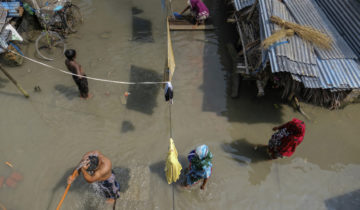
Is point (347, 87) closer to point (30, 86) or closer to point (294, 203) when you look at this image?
point (294, 203)

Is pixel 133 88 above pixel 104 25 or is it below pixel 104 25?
below

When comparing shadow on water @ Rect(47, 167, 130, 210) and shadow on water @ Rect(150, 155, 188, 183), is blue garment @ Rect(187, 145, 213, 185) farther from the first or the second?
shadow on water @ Rect(47, 167, 130, 210)

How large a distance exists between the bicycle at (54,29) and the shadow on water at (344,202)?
8.45 metres

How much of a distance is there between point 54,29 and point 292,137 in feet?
26.7

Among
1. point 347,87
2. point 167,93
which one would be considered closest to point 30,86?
point 167,93

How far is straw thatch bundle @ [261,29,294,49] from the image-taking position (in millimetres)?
4961

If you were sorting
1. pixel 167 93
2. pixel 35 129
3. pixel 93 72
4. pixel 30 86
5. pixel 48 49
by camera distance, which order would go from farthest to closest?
pixel 48 49 < pixel 93 72 < pixel 30 86 < pixel 35 129 < pixel 167 93

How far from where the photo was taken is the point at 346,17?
5.98m

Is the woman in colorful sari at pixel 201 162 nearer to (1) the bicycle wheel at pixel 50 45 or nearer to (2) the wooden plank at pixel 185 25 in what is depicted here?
(2) the wooden plank at pixel 185 25

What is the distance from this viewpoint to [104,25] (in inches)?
325

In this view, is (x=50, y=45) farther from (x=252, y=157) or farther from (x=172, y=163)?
(x=252, y=157)

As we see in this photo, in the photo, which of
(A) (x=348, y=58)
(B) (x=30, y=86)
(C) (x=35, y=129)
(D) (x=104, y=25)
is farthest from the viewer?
(D) (x=104, y=25)

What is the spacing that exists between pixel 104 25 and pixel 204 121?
550cm

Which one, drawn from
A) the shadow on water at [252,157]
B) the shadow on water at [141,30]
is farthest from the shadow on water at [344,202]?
the shadow on water at [141,30]
